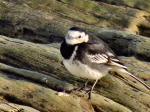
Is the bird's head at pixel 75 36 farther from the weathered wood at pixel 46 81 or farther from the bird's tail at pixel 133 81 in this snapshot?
the bird's tail at pixel 133 81

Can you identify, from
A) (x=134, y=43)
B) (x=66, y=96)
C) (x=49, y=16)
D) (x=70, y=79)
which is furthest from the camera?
(x=49, y=16)

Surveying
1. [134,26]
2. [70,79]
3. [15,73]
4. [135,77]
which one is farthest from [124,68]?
[134,26]

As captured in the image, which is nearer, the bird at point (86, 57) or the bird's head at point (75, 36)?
the bird at point (86, 57)

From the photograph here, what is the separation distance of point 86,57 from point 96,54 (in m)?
0.29

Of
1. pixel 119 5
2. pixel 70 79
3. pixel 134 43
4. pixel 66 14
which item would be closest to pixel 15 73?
pixel 70 79

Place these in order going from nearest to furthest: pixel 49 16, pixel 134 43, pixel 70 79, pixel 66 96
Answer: pixel 66 96, pixel 70 79, pixel 134 43, pixel 49 16

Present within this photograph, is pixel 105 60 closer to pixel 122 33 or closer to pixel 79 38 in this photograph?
pixel 79 38

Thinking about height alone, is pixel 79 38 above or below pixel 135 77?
above

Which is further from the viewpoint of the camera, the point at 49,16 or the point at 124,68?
the point at 49,16

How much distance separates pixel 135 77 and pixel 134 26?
5.19 m

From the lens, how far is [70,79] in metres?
13.9

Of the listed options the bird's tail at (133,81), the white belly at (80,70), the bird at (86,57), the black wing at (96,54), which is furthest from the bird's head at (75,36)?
the bird's tail at (133,81)

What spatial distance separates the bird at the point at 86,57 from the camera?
41.7ft

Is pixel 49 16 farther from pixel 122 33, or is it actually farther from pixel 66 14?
pixel 122 33
